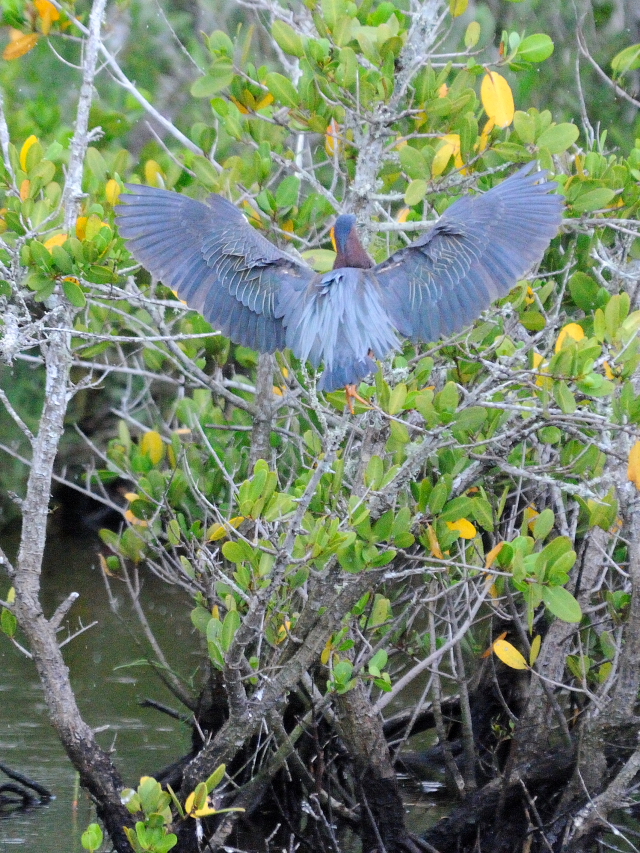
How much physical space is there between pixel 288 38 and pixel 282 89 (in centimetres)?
16

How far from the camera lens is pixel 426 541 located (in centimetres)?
317

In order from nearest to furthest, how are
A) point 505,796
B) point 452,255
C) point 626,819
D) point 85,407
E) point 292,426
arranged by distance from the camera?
point 452,255
point 505,796
point 626,819
point 292,426
point 85,407

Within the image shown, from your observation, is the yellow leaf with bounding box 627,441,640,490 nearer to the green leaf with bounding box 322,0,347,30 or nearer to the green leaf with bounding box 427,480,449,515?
the green leaf with bounding box 427,480,449,515

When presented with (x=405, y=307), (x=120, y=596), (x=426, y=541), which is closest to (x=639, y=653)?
(x=426, y=541)

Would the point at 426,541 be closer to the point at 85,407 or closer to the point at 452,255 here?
the point at 452,255

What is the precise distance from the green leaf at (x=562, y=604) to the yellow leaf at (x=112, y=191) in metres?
1.92

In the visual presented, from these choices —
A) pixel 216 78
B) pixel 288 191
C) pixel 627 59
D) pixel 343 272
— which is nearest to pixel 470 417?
pixel 343 272

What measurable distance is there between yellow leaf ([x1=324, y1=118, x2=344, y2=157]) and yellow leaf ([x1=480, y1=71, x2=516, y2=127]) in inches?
18.9

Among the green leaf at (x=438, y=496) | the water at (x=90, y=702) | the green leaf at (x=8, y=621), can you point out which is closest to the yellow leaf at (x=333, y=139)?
the green leaf at (x=438, y=496)

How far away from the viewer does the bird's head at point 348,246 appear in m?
3.27

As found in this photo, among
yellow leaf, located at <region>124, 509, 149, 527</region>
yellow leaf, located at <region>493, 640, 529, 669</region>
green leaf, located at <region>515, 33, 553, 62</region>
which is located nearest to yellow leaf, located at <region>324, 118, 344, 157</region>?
green leaf, located at <region>515, 33, 553, 62</region>

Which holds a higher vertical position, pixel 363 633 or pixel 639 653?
pixel 639 653

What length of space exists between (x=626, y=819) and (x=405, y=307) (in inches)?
92.1

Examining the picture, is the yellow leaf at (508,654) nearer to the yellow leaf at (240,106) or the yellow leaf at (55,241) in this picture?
the yellow leaf at (55,241)
